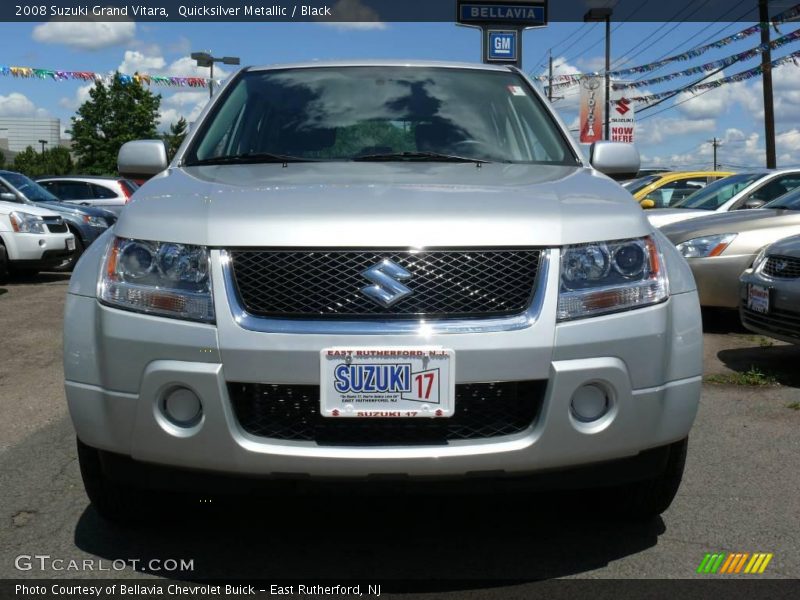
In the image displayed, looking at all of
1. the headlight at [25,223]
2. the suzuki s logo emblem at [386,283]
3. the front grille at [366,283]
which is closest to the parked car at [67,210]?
the headlight at [25,223]

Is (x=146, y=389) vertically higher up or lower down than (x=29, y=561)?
higher up

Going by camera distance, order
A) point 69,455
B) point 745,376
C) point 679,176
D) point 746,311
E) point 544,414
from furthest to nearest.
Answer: point 679,176 < point 746,311 < point 745,376 < point 69,455 < point 544,414

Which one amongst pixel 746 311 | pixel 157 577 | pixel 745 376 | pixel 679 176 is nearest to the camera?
pixel 157 577

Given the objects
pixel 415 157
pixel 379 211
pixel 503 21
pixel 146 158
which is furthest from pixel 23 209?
pixel 379 211

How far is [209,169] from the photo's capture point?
3564 millimetres

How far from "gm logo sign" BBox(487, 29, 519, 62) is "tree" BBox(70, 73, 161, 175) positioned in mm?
52628

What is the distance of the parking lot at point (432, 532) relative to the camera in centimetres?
296

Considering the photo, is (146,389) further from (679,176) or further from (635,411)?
(679,176)

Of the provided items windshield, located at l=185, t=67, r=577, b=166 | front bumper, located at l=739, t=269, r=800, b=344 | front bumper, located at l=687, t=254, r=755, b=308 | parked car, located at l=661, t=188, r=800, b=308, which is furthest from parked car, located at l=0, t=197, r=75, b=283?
front bumper, located at l=739, t=269, r=800, b=344

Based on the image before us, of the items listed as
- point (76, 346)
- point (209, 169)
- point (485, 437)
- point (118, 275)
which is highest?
point (209, 169)

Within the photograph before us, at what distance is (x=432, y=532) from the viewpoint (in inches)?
129

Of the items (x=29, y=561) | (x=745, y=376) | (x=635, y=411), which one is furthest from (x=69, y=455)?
(x=745, y=376)

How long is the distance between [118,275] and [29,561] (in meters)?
0.98

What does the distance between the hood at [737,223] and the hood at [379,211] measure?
511 cm
